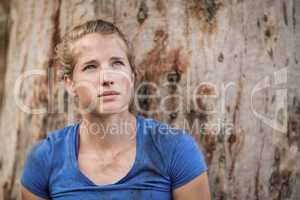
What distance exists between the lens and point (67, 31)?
3.02 m

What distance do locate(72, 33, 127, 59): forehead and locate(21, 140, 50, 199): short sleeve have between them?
523mm

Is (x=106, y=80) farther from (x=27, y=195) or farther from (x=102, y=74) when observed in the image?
(x=27, y=195)

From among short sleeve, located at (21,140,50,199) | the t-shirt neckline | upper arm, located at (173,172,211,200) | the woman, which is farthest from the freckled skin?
upper arm, located at (173,172,211,200)

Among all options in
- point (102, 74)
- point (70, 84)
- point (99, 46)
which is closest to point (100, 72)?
point (102, 74)

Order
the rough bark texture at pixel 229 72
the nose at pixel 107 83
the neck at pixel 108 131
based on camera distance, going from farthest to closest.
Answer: the rough bark texture at pixel 229 72 → the neck at pixel 108 131 → the nose at pixel 107 83

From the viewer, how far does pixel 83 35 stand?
2.64 metres

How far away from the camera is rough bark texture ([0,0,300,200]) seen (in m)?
2.91

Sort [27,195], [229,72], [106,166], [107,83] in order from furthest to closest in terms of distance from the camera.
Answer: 1. [229,72]
2. [27,195]
3. [106,166]
4. [107,83]

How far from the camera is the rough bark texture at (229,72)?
291 cm

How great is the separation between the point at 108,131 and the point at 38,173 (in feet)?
1.35

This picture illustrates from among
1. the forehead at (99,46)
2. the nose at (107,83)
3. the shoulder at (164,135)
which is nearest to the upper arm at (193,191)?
the shoulder at (164,135)

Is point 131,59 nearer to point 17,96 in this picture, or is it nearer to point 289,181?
point 17,96

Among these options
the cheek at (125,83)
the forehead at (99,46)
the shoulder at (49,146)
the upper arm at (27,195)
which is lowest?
the upper arm at (27,195)

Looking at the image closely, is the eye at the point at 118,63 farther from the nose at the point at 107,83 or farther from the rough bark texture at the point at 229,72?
the rough bark texture at the point at 229,72
